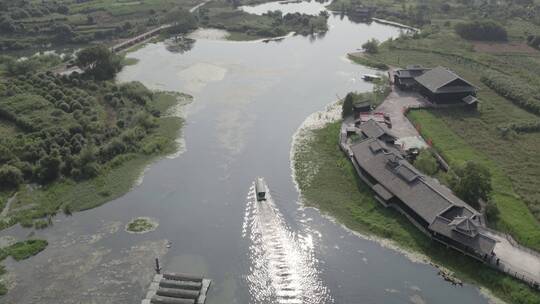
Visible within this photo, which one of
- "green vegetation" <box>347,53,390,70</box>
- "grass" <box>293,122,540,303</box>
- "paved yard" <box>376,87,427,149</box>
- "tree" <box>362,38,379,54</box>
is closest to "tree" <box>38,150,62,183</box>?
"grass" <box>293,122,540,303</box>

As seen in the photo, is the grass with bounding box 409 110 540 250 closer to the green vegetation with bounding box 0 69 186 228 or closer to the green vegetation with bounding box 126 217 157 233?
the green vegetation with bounding box 126 217 157 233

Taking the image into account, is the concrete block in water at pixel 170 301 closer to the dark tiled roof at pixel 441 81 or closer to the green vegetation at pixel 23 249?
the green vegetation at pixel 23 249

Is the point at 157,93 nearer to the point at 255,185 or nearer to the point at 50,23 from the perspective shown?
the point at 255,185

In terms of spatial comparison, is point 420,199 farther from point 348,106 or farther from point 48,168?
point 48,168

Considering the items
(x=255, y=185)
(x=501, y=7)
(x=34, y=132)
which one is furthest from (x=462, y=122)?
(x=501, y=7)

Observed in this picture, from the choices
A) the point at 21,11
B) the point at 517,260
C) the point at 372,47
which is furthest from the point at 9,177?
the point at 21,11
